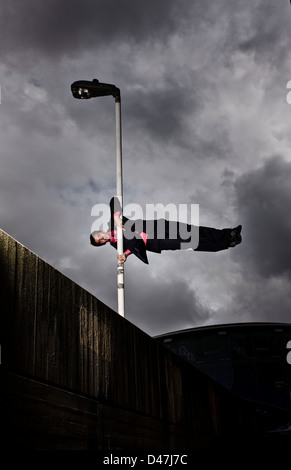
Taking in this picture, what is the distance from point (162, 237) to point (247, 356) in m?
13.1

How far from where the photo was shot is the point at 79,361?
364 centimetres

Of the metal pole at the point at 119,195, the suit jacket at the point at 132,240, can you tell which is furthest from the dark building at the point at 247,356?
the metal pole at the point at 119,195

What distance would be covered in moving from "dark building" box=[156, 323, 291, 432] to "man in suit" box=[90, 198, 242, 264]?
40.6 ft

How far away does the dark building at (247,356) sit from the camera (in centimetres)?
2203

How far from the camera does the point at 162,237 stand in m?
11.2

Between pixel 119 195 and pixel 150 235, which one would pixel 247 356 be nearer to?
pixel 150 235

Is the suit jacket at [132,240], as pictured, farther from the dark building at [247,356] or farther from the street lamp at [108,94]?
the dark building at [247,356]

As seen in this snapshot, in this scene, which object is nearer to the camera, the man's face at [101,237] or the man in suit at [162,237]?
the man in suit at [162,237]

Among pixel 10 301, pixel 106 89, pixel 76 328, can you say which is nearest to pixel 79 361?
pixel 76 328

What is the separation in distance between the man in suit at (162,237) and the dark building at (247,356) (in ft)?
40.6

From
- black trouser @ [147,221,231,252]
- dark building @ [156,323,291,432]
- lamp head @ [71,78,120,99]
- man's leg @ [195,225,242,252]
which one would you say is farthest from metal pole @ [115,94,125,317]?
dark building @ [156,323,291,432]

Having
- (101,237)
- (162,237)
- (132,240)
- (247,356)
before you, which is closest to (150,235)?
(162,237)

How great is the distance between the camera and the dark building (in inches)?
867
